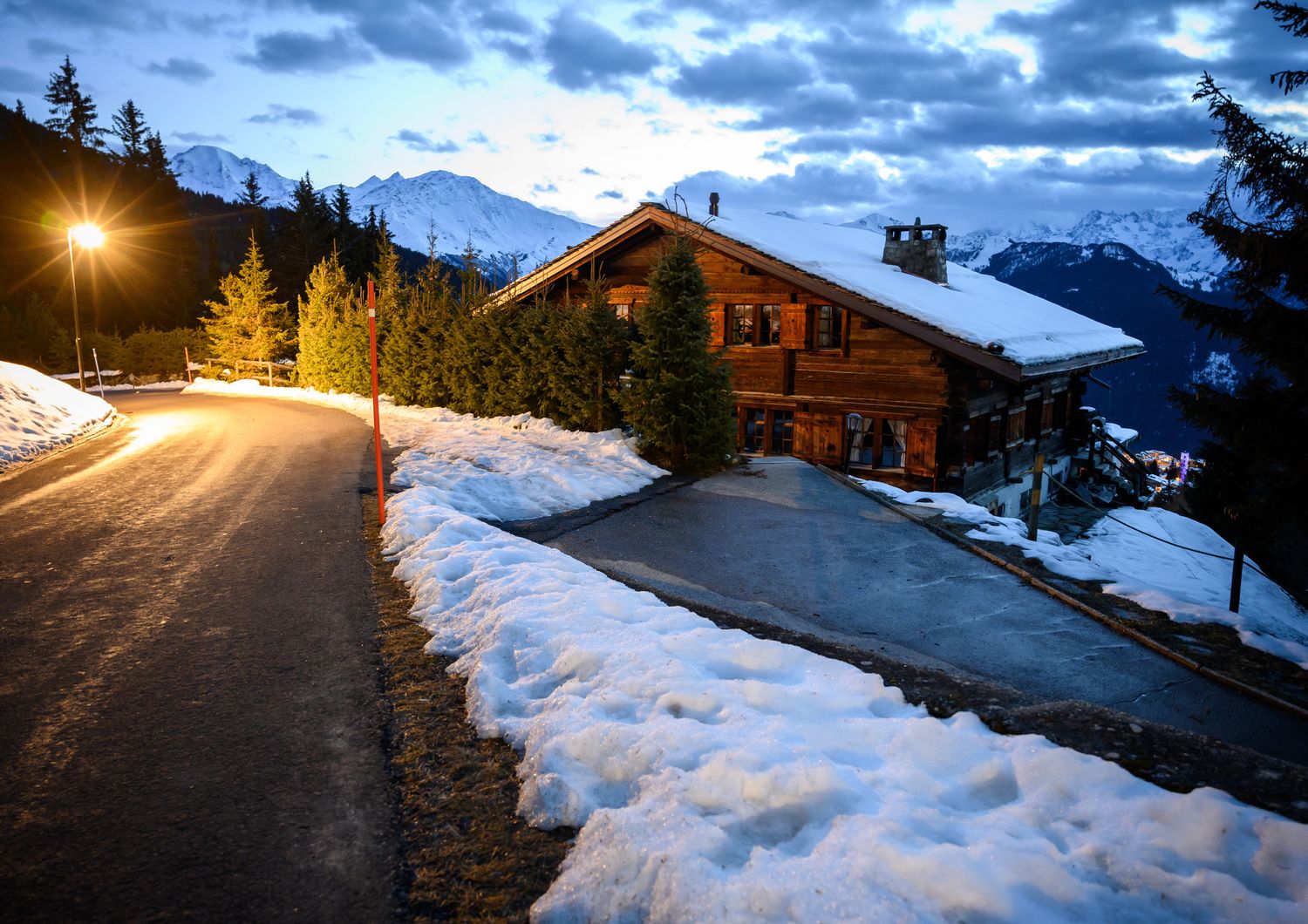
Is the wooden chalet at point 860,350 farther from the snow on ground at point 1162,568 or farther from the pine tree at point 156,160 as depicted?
the pine tree at point 156,160

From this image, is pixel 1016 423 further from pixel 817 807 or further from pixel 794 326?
pixel 817 807

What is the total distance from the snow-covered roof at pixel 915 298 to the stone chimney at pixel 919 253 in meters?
0.46

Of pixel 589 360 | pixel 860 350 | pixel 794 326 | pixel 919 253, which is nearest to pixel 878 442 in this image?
pixel 860 350

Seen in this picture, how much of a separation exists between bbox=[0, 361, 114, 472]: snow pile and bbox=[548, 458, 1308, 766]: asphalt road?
1426 cm

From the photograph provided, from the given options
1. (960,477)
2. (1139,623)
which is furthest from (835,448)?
(1139,623)

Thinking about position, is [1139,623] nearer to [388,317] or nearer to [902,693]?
[902,693]

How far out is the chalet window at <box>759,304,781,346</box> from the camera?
20188 mm

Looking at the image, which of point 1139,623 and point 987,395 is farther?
point 987,395

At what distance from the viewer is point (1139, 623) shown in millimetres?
7551

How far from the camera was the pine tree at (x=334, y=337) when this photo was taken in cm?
3103

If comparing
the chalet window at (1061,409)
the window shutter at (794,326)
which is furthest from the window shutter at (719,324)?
the chalet window at (1061,409)

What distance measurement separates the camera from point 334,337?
33.3m

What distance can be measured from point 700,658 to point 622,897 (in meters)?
2.56

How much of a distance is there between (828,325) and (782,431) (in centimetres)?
312
